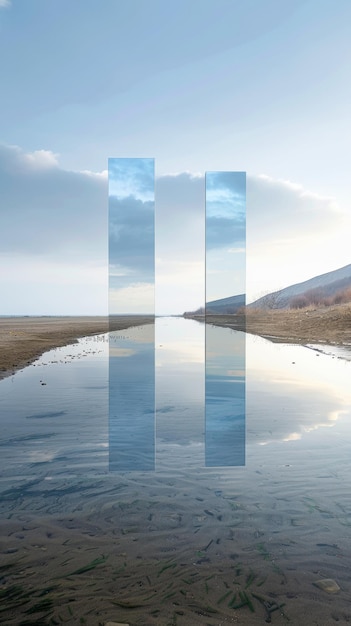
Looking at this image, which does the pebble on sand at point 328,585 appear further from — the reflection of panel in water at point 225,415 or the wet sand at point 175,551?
the reflection of panel in water at point 225,415

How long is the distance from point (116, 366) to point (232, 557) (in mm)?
14341

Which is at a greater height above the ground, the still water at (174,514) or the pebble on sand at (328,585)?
the still water at (174,514)

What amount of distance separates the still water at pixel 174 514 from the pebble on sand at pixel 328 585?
0.02 meters

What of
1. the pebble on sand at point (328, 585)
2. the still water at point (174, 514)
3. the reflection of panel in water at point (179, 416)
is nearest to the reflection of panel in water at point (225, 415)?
the still water at point (174, 514)

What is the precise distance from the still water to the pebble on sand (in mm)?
21

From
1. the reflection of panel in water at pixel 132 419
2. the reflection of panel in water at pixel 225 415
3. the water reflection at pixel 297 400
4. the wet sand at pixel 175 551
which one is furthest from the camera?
the water reflection at pixel 297 400

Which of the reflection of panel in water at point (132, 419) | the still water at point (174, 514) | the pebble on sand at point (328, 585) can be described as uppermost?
the reflection of panel in water at point (132, 419)

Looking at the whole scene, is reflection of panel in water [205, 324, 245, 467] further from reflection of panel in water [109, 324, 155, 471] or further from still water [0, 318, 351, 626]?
reflection of panel in water [109, 324, 155, 471]

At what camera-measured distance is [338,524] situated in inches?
172

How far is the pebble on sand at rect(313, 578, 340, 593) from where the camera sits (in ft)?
11.0

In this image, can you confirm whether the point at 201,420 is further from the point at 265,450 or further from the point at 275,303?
the point at 275,303

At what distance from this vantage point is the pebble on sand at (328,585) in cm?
337

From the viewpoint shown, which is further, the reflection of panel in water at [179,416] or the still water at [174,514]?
the reflection of panel in water at [179,416]

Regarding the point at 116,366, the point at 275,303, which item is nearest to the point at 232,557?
the point at 116,366
